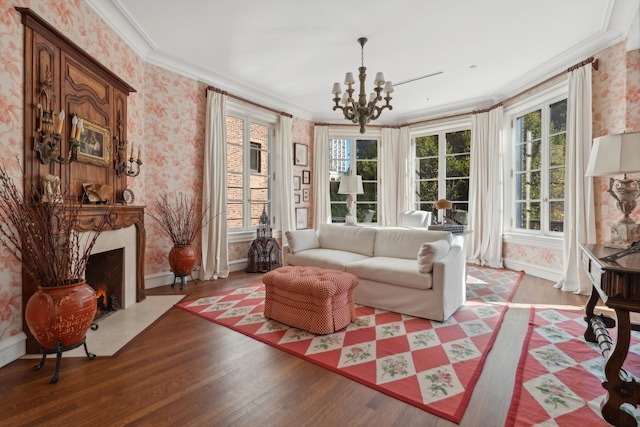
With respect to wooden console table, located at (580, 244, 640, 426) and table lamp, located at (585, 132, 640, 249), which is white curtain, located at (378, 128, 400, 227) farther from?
wooden console table, located at (580, 244, 640, 426)

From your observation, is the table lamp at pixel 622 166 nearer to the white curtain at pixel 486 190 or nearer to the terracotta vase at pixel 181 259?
the white curtain at pixel 486 190

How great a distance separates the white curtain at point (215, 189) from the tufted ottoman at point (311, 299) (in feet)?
6.37

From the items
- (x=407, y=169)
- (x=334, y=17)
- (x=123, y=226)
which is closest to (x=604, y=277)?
(x=334, y=17)

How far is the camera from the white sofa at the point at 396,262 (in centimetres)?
290

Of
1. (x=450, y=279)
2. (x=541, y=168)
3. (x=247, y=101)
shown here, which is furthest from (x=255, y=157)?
(x=541, y=168)

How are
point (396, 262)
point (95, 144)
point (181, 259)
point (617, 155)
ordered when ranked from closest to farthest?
point (617, 155), point (95, 144), point (396, 262), point (181, 259)

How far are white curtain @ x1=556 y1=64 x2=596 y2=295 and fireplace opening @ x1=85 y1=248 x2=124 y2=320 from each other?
203 inches

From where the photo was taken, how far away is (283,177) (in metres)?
5.70

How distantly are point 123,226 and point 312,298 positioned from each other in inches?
81.1

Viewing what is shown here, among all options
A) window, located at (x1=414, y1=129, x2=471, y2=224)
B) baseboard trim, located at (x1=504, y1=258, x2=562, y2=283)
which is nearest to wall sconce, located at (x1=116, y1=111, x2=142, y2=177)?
window, located at (x1=414, y1=129, x2=471, y2=224)

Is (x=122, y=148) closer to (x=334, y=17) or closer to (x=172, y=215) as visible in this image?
(x=172, y=215)

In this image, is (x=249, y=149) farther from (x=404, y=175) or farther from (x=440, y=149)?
(x=440, y=149)

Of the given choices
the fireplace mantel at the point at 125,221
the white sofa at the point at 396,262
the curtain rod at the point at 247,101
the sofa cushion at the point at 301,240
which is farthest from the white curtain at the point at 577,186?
the fireplace mantel at the point at 125,221

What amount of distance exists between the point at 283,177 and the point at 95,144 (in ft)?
10.1
